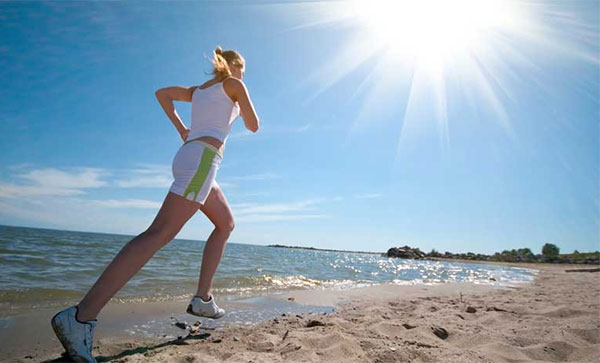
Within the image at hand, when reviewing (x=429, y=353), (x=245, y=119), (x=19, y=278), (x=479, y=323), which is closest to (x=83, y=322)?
(x=245, y=119)

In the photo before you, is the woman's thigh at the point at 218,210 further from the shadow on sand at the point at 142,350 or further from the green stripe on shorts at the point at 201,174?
the shadow on sand at the point at 142,350

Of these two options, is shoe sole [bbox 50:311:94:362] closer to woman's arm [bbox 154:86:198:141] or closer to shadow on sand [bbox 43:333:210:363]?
shadow on sand [bbox 43:333:210:363]

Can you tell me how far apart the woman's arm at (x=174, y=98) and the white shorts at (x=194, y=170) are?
555 mm

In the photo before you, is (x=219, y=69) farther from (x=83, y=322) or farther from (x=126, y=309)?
(x=126, y=309)

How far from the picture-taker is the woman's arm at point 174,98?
2.79 m

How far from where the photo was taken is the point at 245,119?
2.46m

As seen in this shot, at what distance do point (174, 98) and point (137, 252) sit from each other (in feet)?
4.79

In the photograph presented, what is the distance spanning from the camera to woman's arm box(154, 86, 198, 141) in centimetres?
279

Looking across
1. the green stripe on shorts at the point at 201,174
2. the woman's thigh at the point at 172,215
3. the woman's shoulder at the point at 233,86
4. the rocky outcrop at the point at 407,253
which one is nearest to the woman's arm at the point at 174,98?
the woman's shoulder at the point at 233,86

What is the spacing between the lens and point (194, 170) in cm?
223

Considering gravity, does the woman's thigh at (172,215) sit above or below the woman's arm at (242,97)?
below

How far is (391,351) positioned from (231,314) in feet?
7.91

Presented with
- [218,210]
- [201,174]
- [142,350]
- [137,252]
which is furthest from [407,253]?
[137,252]

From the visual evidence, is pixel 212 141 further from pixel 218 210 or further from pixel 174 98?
pixel 174 98
